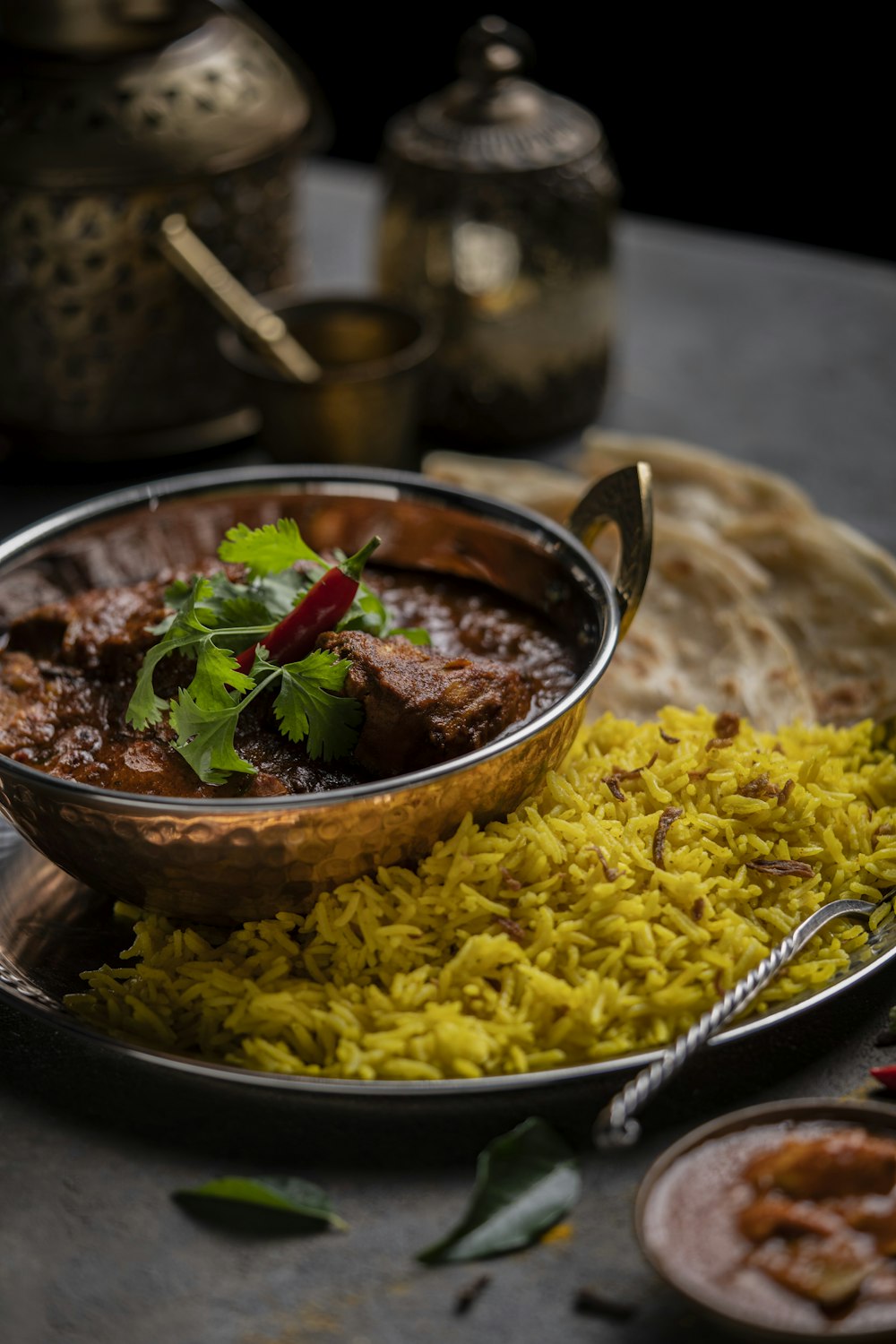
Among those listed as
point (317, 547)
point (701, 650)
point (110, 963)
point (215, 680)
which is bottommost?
point (701, 650)

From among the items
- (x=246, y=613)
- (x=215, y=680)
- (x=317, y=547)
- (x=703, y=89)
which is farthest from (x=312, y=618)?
(x=703, y=89)

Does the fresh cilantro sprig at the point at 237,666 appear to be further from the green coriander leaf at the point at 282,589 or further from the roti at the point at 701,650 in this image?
the roti at the point at 701,650

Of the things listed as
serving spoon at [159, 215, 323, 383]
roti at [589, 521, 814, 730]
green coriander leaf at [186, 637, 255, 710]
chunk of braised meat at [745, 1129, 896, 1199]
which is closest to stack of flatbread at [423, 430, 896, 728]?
roti at [589, 521, 814, 730]

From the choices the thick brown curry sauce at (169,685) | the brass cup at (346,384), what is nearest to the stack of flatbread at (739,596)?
the brass cup at (346,384)

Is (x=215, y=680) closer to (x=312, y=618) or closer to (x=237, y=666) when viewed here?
(x=237, y=666)

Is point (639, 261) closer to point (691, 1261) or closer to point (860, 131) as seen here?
point (860, 131)

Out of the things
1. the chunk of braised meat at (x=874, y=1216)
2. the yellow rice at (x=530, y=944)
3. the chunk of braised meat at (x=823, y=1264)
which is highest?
the chunk of braised meat at (x=823, y=1264)

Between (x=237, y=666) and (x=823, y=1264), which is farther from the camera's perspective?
(x=237, y=666)
